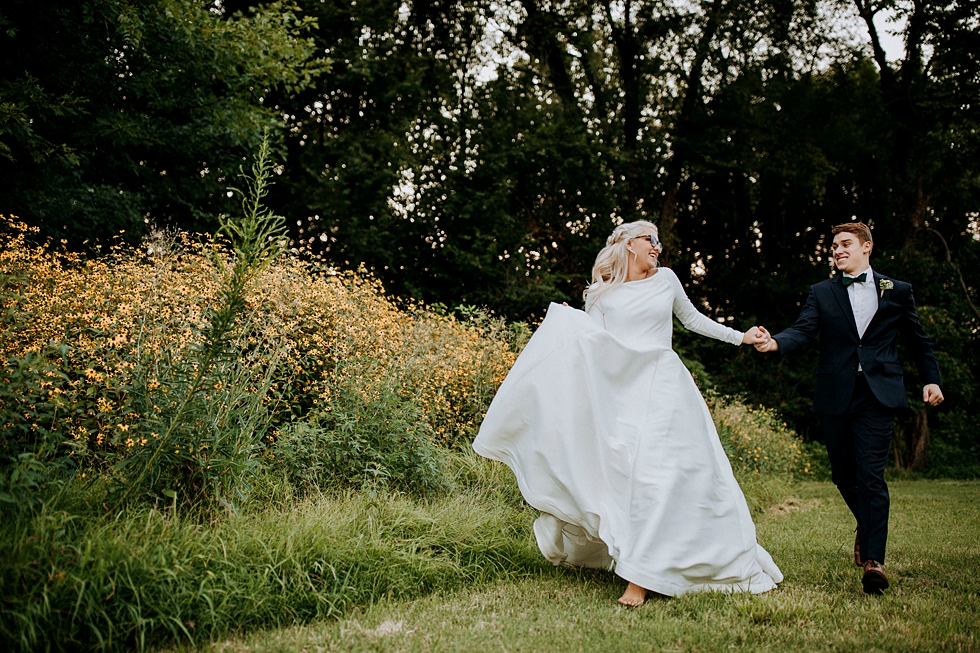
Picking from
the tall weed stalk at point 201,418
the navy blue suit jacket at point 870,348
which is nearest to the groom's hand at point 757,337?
the navy blue suit jacket at point 870,348

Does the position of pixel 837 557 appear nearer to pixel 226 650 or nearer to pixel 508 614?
pixel 508 614

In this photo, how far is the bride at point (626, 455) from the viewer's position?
12.7 ft

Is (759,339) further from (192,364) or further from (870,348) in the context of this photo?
(192,364)

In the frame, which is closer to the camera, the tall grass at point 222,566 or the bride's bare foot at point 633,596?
the tall grass at point 222,566

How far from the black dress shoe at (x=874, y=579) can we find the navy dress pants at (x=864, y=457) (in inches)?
1.8

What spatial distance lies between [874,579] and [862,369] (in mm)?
1185

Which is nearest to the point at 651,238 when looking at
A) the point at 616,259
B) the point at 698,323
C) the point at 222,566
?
the point at 616,259

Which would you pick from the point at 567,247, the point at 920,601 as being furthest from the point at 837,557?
the point at 567,247

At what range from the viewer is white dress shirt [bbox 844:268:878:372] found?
4330mm

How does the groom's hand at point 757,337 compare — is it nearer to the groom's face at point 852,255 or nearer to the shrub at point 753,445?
the groom's face at point 852,255

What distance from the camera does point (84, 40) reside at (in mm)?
8227

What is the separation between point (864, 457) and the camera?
13.5 feet

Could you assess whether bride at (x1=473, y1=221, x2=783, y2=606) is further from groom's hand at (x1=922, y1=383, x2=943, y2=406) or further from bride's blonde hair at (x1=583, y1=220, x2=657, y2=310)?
groom's hand at (x1=922, y1=383, x2=943, y2=406)

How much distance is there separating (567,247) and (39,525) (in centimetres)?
1409
